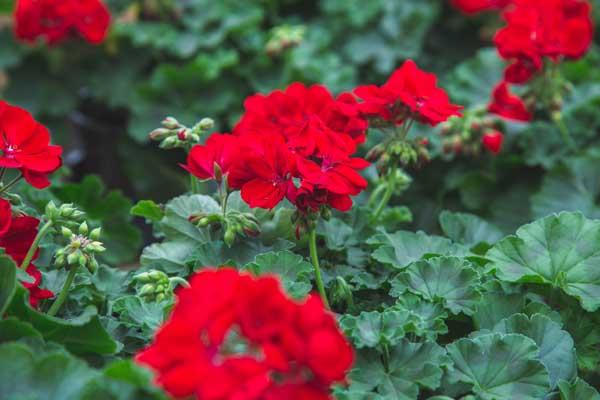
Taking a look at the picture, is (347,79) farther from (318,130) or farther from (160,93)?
(318,130)

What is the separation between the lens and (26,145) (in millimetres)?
1425

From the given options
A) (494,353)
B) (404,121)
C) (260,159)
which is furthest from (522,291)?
(260,159)

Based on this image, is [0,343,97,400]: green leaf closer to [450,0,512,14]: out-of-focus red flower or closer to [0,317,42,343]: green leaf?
[0,317,42,343]: green leaf

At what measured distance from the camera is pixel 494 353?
1293 millimetres

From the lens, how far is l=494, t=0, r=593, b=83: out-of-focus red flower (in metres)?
1.95

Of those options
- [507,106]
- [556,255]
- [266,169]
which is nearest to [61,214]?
[266,169]

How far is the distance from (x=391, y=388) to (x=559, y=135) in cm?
132

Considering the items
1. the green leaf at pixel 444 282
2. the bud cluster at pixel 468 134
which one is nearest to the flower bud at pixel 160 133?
the green leaf at pixel 444 282

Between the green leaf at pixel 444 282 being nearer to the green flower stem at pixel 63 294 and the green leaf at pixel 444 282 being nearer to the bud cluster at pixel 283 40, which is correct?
the green flower stem at pixel 63 294

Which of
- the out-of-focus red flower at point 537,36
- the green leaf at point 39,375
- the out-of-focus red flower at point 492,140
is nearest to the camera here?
the green leaf at point 39,375

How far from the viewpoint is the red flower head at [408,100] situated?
59.4 inches

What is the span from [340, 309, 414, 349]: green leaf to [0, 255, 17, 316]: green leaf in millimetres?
440

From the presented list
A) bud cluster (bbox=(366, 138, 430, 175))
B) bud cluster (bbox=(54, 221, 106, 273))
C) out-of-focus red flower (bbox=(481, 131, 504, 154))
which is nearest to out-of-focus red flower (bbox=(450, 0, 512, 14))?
out-of-focus red flower (bbox=(481, 131, 504, 154))

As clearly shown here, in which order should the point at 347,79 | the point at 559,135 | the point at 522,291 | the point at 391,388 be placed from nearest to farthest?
1. the point at 391,388
2. the point at 522,291
3. the point at 559,135
4. the point at 347,79
